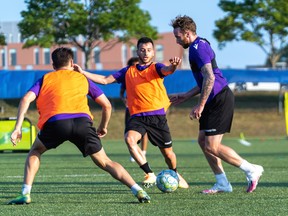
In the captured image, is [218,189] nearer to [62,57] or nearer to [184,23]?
[184,23]

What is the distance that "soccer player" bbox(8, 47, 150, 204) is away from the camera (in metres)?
8.68

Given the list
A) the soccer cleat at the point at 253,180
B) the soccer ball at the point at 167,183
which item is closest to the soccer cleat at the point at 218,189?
the soccer cleat at the point at 253,180

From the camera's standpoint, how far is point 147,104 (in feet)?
36.6

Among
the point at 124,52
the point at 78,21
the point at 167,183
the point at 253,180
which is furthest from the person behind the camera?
the point at 124,52

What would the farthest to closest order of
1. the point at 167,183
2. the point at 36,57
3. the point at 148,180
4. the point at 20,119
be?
the point at 36,57 → the point at 148,180 → the point at 167,183 → the point at 20,119

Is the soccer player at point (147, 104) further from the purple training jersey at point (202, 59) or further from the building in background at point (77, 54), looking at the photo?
the building in background at point (77, 54)

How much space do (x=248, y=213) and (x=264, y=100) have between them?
91.8 feet

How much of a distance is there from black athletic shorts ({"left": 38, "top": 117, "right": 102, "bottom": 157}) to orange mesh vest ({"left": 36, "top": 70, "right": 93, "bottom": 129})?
9 centimetres

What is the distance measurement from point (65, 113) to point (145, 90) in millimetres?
2580

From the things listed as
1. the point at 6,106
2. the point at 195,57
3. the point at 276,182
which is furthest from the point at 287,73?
the point at 195,57

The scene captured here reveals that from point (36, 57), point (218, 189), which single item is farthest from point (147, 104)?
point (36, 57)

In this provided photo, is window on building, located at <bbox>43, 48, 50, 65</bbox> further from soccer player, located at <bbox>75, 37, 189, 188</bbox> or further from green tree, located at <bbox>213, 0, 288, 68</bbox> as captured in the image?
soccer player, located at <bbox>75, 37, 189, 188</bbox>

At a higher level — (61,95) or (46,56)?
(61,95)

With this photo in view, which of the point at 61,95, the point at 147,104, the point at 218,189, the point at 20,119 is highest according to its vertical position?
the point at 61,95
